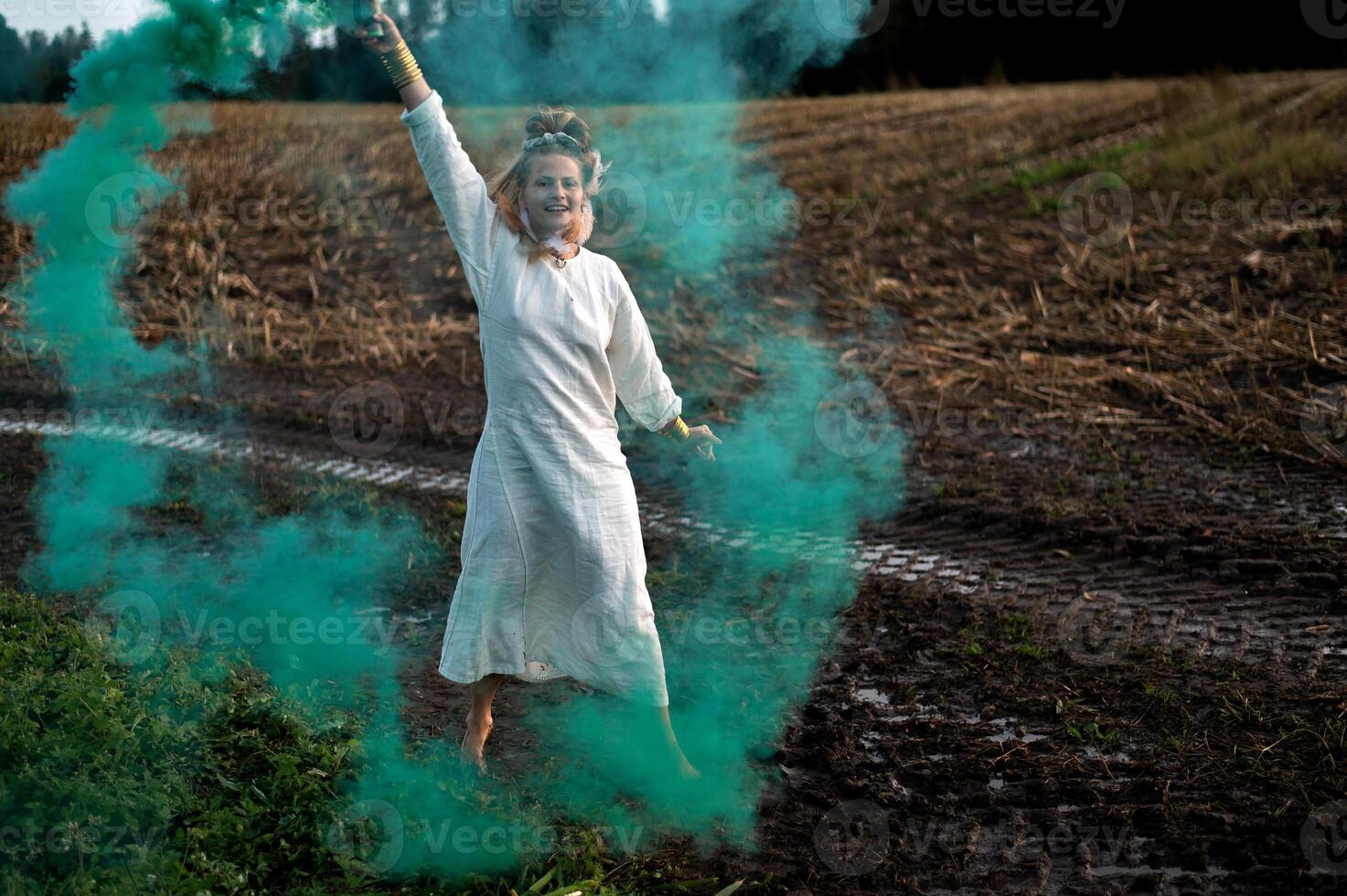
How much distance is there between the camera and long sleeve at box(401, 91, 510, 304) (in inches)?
115

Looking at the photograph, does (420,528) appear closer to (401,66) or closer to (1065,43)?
(401,66)

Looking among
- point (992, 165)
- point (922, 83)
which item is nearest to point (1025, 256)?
point (992, 165)

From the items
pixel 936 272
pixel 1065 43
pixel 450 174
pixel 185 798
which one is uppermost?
pixel 1065 43

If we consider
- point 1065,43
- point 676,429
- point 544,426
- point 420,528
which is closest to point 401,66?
point 544,426

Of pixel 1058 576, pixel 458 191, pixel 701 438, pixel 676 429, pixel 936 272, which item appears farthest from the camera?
pixel 936 272

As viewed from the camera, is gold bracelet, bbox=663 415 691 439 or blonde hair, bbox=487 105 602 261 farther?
gold bracelet, bbox=663 415 691 439

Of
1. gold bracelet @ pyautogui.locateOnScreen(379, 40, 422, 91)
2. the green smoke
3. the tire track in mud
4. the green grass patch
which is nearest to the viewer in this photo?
the green grass patch

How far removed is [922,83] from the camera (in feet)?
94.6

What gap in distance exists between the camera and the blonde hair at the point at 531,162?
9.95 ft

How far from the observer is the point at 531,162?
302cm

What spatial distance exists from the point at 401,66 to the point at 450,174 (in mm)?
278

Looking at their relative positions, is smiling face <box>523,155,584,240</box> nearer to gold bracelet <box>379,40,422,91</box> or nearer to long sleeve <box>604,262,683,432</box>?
long sleeve <box>604,262,683,432</box>

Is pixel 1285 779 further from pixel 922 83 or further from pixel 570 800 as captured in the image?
pixel 922 83

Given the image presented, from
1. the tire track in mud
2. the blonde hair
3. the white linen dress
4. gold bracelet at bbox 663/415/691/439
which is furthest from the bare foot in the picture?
the tire track in mud
